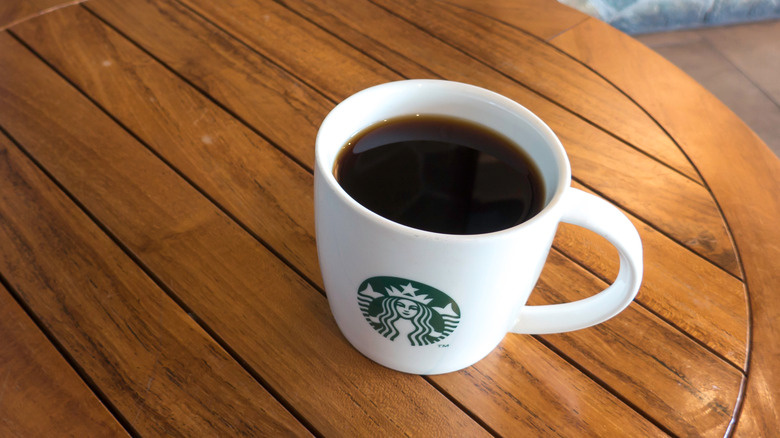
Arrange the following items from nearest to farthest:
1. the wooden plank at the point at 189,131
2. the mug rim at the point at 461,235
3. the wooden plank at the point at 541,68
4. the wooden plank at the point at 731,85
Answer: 1. the mug rim at the point at 461,235
2. the wooden plank at the point at 189,131
3. the wooden plank at the point at 541,68
4. the wooden plank at the point at 731,85

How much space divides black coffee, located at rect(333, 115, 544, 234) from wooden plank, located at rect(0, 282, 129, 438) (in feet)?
0.82

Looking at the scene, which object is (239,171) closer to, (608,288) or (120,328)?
(120,328)

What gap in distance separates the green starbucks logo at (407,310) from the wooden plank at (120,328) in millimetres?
104

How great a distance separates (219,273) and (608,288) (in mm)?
329

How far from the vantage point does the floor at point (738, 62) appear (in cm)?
204

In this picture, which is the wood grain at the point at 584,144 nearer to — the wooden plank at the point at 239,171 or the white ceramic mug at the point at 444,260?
the wooden plank at the point at 239,171

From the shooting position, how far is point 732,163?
2.34 ft

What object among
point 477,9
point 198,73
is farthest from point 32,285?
point 477,9

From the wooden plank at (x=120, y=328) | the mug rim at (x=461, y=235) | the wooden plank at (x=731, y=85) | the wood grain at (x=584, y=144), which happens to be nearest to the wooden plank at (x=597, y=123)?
the wood grain at (x=584, y=144)

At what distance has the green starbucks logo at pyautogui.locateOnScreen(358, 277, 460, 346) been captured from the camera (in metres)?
0.45

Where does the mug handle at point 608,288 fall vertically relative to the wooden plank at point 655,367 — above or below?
above

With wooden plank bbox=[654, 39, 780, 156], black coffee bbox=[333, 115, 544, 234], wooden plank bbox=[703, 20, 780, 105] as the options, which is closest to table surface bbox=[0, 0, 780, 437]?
black coffee bbox=[333, 115, 544, 234]

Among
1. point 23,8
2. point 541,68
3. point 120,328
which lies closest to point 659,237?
point 541,68

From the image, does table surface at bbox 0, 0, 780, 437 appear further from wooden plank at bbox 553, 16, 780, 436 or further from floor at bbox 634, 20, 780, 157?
floor at bbox 634, 20, 780, 157
